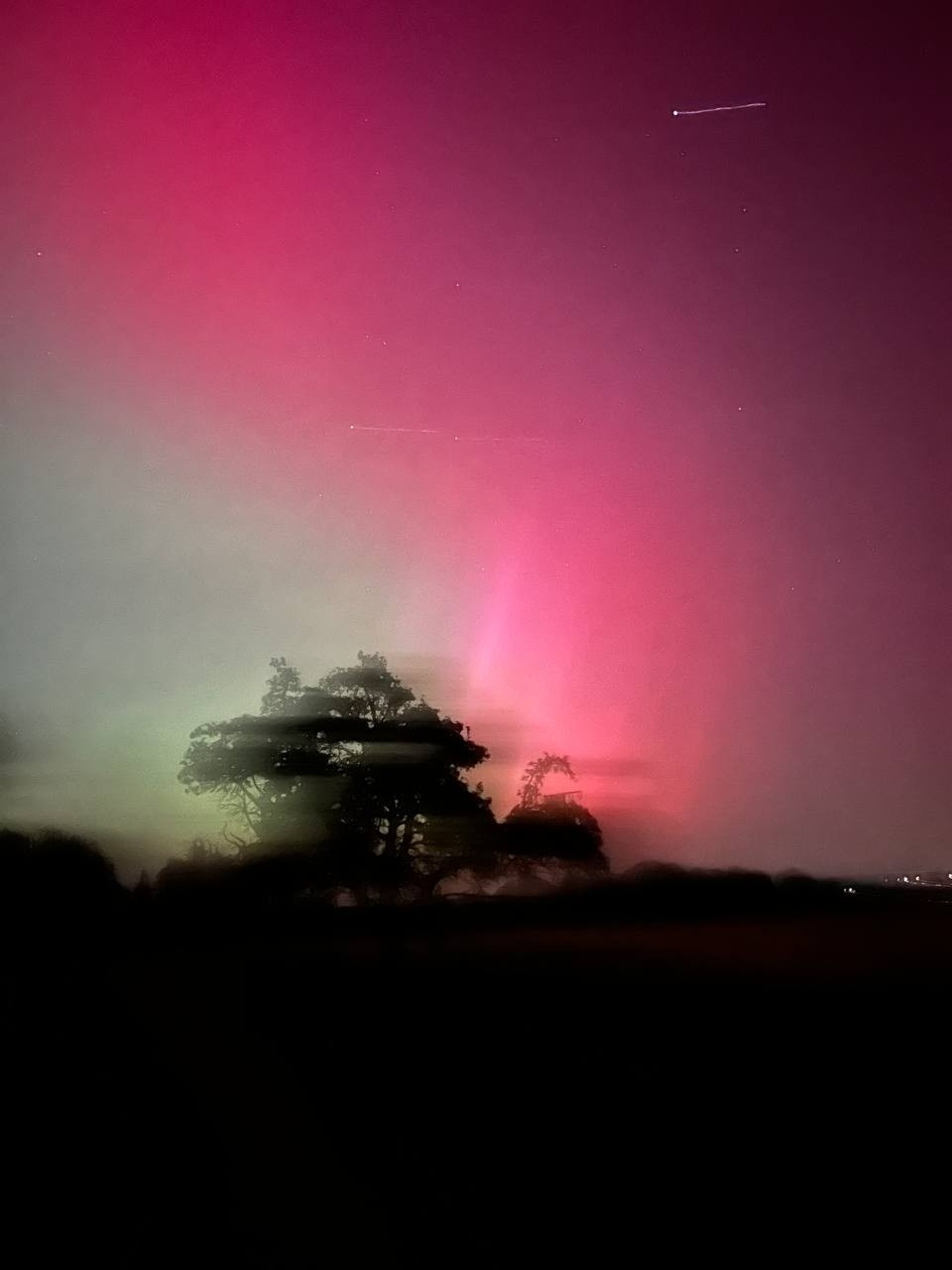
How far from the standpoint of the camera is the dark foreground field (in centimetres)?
455

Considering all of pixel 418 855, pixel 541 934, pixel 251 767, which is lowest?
pixel 541 934

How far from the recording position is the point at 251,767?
42.7 ft

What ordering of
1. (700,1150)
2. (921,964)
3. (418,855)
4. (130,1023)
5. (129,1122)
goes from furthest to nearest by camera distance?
(418,855)
(921,964)
(130,1023)
(129,1122)
(700,1150)

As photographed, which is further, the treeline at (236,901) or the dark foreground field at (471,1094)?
the treeline at (236,901)

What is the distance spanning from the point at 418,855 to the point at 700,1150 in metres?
7.37

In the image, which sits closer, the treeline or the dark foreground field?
the dark foreground field

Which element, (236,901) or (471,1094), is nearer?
(471,1094)

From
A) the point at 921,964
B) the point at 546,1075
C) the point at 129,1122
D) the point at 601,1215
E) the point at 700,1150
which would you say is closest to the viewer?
the point at 601,1215

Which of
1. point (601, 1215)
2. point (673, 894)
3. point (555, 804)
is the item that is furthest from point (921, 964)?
point (601, 1215)

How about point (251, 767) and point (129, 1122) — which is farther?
point (251, 767)

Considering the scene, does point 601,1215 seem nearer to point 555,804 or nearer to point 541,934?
point 541,934

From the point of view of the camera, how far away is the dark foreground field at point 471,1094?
4.55 metres

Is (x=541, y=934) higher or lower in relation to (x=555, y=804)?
lower

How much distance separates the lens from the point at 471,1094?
21.7ft
